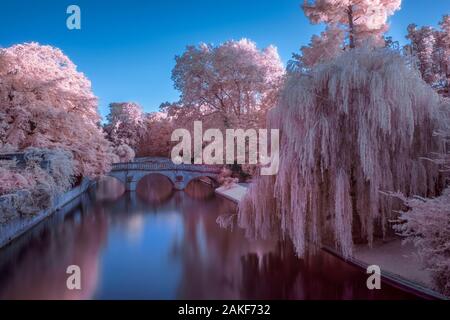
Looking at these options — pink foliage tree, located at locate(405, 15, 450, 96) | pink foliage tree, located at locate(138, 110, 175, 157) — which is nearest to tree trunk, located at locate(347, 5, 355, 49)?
pink foliage tree, located at locate(405, 15, 450, 96)

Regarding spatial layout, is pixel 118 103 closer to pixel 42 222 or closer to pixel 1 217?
pixel 42 222

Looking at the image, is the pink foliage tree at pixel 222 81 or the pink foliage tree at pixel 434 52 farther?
the pink foliage tree at pixel 222 81

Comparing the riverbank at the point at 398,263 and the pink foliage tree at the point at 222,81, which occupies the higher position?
the pink foliage tree at the point at 222,81

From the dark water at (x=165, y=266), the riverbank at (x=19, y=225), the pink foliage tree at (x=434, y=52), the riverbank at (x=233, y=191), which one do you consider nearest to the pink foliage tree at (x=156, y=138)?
the riverbank at (x=233, y=191)

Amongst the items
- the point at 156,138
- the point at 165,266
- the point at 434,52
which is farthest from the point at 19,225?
the point at 156,138

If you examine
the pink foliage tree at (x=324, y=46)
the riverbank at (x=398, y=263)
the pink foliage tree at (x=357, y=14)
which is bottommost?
the riverbank at (x=398, y=263)

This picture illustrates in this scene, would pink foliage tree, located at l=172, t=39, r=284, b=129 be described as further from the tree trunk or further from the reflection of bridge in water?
the tree trunk

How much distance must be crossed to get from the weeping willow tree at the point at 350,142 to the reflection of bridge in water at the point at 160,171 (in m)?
15.4

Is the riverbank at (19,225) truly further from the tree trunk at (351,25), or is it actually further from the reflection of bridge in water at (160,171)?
the tree trunk at (351,25)

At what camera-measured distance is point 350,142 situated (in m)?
6.66

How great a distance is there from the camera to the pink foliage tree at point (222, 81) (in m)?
18.1

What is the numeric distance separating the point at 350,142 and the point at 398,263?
2.63 meters

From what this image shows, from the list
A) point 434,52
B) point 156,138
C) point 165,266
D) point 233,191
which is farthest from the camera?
point 156,138

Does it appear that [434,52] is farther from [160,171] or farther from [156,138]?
[156,138]
